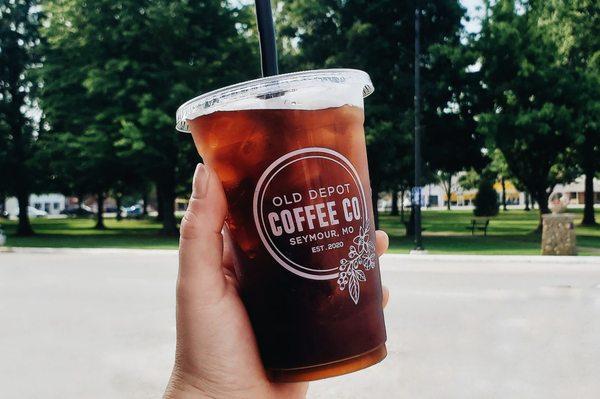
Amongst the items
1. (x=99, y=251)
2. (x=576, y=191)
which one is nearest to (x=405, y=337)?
(x=99, y=251)

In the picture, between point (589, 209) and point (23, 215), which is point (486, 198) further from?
point (23, 215)

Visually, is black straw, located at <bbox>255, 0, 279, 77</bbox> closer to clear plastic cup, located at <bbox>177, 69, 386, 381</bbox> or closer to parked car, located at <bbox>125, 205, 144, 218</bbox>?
clear plastic cup, located at <bbox>177, 69, 386, 381</bbox>

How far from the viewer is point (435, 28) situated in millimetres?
23844

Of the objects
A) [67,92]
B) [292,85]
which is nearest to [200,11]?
[67,92]

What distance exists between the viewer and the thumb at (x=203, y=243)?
1.93 metres

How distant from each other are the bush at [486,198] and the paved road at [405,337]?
114 feet

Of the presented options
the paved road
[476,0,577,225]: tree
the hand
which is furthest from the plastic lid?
[476,0,577,225]: tree

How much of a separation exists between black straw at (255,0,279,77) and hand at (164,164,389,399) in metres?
0.48

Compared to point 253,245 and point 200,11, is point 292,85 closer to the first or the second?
point 253,245

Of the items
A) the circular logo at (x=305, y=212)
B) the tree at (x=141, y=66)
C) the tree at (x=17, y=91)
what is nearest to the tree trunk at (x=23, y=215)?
the tree at (x=17, y=91)

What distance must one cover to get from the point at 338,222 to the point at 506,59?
22.8 m

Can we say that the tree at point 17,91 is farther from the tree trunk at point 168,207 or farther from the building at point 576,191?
the building at point 576,191

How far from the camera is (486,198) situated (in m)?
48.3

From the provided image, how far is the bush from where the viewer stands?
48156mm
